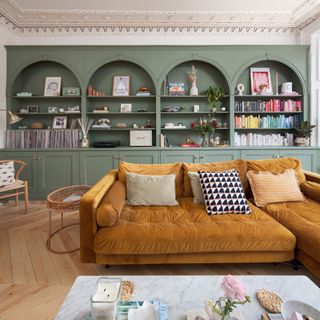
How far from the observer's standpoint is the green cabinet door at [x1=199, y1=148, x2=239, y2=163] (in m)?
4.01

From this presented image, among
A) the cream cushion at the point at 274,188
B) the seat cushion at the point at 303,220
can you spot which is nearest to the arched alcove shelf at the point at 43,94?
the cream cushion at the point at 274,188

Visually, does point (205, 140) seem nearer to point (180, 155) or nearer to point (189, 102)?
point (180, 155)

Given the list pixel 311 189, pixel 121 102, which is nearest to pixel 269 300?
pixel 311 189

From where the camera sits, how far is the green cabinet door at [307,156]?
4.03m

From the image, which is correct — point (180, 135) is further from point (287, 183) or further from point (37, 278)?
point (37, 278)

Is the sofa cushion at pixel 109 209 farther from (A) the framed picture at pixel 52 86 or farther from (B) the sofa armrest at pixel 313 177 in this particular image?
(A) the framed picture at pixel 52 86

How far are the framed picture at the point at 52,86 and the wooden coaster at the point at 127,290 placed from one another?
3889 mm

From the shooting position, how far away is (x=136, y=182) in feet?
8.05

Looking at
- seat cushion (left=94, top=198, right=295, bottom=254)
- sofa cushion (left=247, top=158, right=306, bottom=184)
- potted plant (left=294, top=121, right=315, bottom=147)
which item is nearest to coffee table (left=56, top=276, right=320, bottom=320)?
seat cushion (left=94, top=198, right=295, bottom=254)

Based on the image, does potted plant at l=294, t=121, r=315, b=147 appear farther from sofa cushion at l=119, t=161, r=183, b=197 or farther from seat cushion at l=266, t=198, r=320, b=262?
sofa cushion at l=119, t=161, r=183, b=197

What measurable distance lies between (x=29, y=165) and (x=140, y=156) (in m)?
1.84

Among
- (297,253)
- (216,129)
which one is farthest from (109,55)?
(297,253)

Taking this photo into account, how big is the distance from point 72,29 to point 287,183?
13.9 feet

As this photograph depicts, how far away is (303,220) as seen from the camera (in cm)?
201
